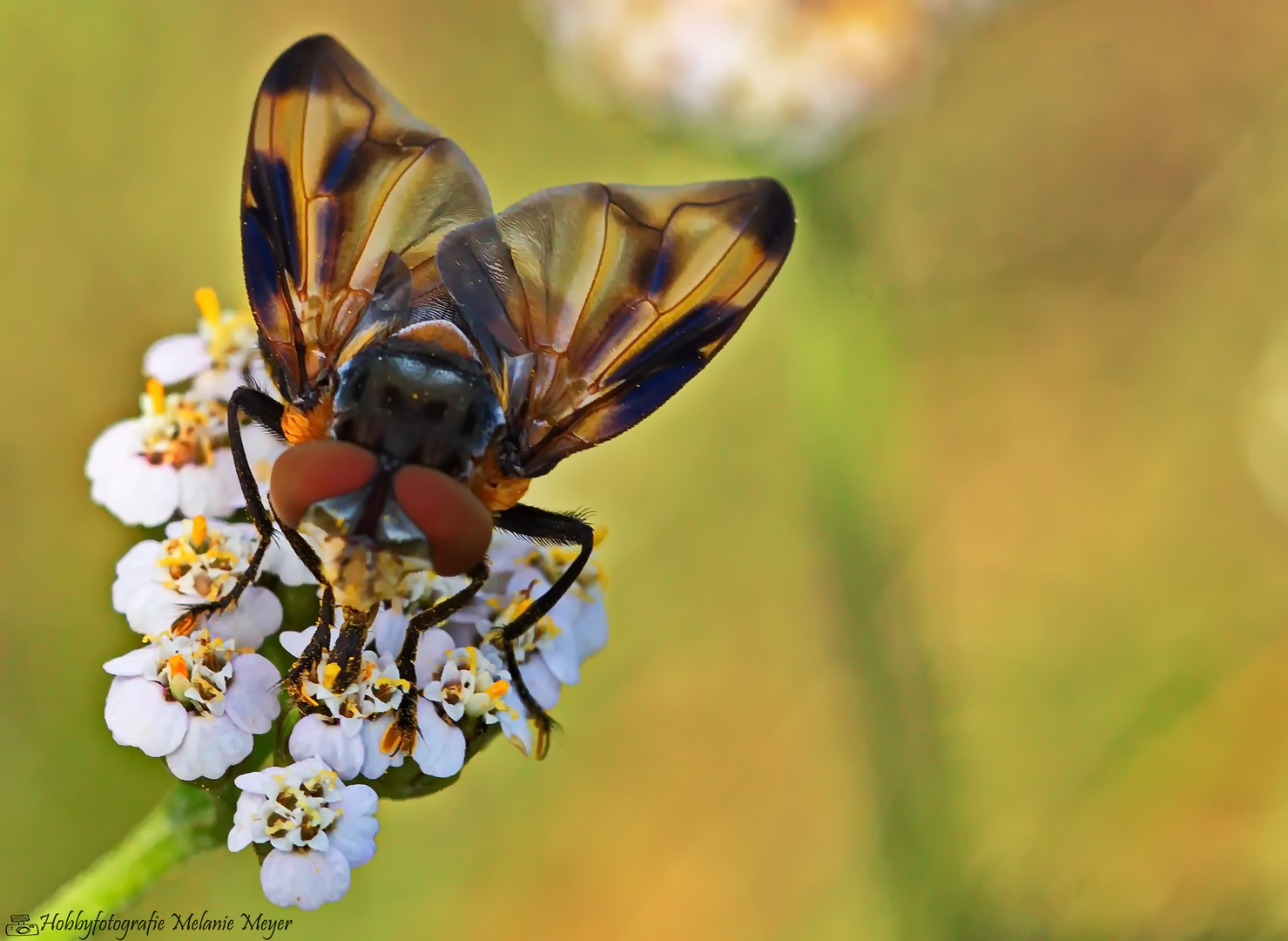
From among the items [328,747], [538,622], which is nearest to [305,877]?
[328,747]

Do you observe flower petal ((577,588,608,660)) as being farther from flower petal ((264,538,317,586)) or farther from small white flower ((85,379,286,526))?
small white flower ((85,379,286,526))

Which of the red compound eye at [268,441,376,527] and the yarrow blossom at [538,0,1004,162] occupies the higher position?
the yarrow blossom at [538,0,1004,162]

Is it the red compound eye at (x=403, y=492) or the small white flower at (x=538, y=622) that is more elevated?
the red compound eye at (x=403, y=492)

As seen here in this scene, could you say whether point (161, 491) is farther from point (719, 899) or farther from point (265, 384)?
point (719, 899)

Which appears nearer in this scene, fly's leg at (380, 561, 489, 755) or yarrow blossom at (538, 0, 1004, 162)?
fly's leg at (380, 561, 489, 755)

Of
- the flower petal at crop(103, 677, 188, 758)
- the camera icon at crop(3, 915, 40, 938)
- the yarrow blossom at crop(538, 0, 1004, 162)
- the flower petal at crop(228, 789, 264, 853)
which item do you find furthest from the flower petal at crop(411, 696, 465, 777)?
the yarrow blossom at crop(538, 0, 1004, 162)

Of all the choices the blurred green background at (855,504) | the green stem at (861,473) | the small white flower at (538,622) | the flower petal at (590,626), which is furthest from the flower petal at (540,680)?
the green stem at (861,473)

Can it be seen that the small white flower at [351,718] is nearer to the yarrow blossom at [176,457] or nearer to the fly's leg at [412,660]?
the fly's leg at [412,660]

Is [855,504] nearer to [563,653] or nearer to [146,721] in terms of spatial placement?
[563,653]
